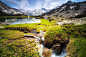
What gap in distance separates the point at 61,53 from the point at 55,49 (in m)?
0.84

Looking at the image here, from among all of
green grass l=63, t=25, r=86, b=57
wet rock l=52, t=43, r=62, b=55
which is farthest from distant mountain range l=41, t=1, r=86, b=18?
wet rock l=52, t=43, r=62, b=55

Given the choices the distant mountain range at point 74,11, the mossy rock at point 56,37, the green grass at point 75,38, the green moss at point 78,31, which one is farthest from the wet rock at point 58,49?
the distant mountain range at point 74,11

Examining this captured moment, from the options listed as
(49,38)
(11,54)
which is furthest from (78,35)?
(11,54)

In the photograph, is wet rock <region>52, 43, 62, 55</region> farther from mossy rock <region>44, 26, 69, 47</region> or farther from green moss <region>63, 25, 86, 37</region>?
green moss <region>63, 25, 86, 37</region>

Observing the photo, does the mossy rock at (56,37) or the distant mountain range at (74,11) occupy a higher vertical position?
the distant mountain range at (74,11)

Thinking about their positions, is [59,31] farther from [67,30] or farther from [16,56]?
[16,56]

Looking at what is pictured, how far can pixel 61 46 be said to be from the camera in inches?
227

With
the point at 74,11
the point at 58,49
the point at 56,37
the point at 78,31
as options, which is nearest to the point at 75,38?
the point at 78,31

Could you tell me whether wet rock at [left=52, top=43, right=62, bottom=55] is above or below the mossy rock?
below

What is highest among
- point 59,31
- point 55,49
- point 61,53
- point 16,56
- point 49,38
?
point 59,31

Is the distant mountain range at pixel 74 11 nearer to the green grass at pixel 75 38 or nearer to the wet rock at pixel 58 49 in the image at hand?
the green grass at pixel 75 38

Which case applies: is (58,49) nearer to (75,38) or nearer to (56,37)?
(56,37)

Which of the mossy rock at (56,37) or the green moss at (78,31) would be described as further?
the mossy rock at (56,37)

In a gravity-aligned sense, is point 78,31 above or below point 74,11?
below
